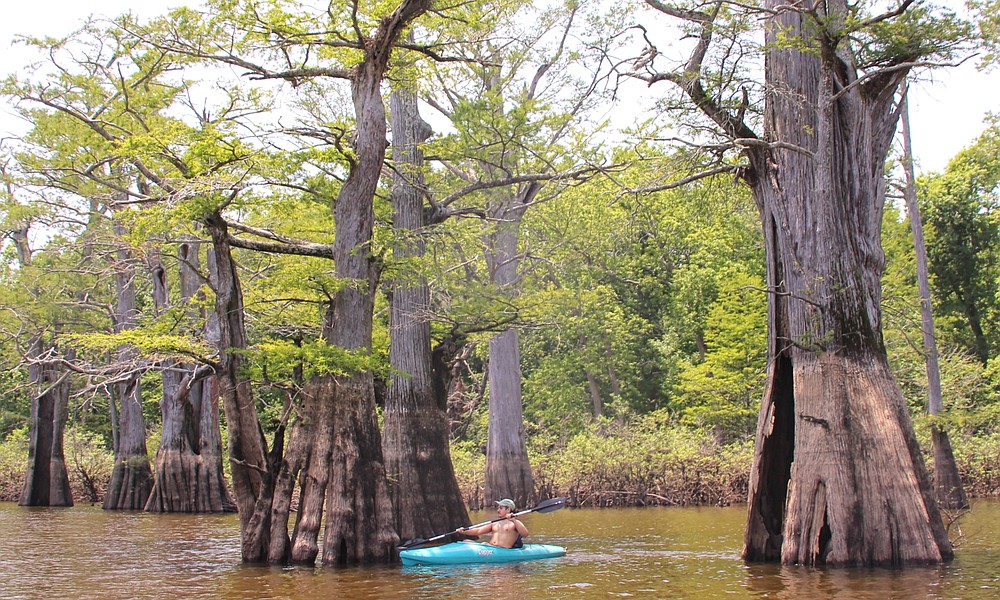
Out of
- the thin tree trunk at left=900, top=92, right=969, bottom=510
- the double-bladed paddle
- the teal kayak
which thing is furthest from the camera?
the thin tree trunk at left=900, top=92, right=969, bottom=510

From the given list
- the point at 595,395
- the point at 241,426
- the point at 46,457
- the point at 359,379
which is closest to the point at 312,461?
the point at 241,426

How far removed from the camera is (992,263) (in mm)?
33031

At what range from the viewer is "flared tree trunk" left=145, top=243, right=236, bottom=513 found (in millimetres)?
25531

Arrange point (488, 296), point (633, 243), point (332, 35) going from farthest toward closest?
point (633, 243) < point (488, 296) < point (332, 35)

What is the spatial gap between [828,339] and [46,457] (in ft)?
82.1

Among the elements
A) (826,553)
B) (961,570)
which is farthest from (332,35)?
(961,570)

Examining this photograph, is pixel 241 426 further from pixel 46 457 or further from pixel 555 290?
pixel 46 457

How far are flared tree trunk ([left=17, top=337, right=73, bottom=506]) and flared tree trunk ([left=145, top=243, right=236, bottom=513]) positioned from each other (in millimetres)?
4707

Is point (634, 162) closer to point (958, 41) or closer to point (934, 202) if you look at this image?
point (958, 41)

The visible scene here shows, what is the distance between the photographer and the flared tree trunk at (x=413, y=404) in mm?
16000

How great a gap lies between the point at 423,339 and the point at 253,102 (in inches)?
218

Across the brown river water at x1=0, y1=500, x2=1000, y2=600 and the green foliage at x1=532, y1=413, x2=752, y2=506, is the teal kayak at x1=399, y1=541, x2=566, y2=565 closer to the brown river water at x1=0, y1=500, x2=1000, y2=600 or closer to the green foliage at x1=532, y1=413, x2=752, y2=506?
the brown river water at x1=0, y1=500, x2=1000, y2=600

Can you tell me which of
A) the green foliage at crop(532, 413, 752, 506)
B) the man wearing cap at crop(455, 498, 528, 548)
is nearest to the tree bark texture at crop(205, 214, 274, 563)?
the man wearing cap at crop(455, 498, 528, 548)

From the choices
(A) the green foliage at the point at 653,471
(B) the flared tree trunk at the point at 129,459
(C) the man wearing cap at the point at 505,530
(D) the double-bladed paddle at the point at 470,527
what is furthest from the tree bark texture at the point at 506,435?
(C) the man wearing cap at the point at 505,530
